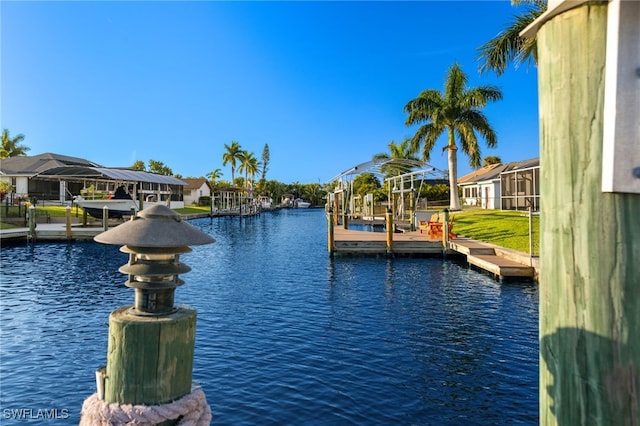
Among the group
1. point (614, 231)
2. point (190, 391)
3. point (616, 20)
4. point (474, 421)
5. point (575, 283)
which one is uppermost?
point (616, 20)

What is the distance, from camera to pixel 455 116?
33.0 meters

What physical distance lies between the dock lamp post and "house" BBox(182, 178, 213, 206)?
79.0m

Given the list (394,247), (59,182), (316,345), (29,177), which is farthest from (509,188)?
(29,177)

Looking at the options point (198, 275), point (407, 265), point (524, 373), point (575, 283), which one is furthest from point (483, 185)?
point (575, 283)

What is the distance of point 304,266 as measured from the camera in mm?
19672

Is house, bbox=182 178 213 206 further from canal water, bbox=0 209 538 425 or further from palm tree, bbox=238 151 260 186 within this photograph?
canal water, bbox=0 209 538 425

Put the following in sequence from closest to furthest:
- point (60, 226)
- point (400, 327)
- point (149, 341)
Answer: point (149, 341)
point (400, 327)
point (60, 226)

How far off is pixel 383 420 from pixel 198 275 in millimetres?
13422

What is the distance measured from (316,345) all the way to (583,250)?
7.94 m

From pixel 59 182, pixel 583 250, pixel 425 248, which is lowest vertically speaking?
pixel 425 248

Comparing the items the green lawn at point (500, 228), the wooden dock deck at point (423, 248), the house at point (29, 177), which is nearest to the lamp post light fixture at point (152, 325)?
the green lawn at point (500, 228)

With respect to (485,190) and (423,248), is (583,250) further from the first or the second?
(485,190)

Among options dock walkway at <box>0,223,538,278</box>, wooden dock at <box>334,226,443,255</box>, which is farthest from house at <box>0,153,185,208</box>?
wooden dock at <box>334,226,443,255</box>

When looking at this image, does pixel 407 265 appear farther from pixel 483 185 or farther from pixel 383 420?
pixel 483 185
